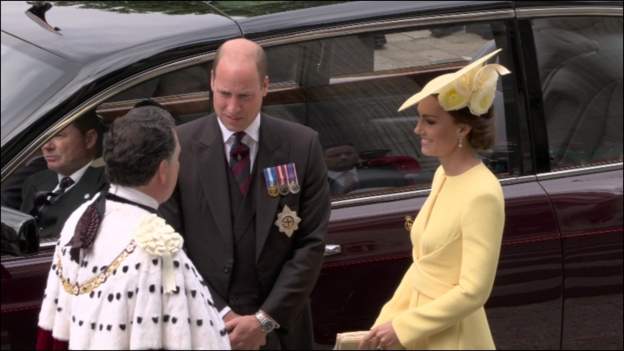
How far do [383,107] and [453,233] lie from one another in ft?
5.15

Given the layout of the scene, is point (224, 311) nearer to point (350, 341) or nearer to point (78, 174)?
point (350, 341)

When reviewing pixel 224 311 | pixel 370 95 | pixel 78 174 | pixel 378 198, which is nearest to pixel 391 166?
pixel 378 198

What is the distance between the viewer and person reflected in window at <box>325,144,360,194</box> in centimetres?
569

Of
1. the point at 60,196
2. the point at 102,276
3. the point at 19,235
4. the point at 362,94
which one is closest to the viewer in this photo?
the point at 102,276

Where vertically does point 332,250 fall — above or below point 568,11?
below

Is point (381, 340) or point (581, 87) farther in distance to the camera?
point (581, 87)

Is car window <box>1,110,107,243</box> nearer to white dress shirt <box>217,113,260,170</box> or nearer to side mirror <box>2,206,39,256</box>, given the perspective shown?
side mirror <box>2,206,39,256</box>

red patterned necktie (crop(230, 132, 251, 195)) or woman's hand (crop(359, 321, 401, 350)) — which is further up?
red patterned necktie (crop(230, 132, 251, 195))

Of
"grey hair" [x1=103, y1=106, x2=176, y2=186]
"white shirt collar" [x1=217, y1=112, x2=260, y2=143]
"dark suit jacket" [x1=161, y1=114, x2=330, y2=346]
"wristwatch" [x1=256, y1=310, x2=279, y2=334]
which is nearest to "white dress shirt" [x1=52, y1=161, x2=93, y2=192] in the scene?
"dark suit jacket" [x1=161, y1=114, x2=330, y2=346]

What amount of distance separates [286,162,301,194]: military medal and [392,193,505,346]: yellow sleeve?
0.70 m

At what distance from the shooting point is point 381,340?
4.39 meters

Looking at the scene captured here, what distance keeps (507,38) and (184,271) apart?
8.35 ft

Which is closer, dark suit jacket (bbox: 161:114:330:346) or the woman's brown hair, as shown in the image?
the woman's brown hair

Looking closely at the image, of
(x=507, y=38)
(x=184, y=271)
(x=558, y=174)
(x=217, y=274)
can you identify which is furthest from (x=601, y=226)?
(x=184, y=271)
